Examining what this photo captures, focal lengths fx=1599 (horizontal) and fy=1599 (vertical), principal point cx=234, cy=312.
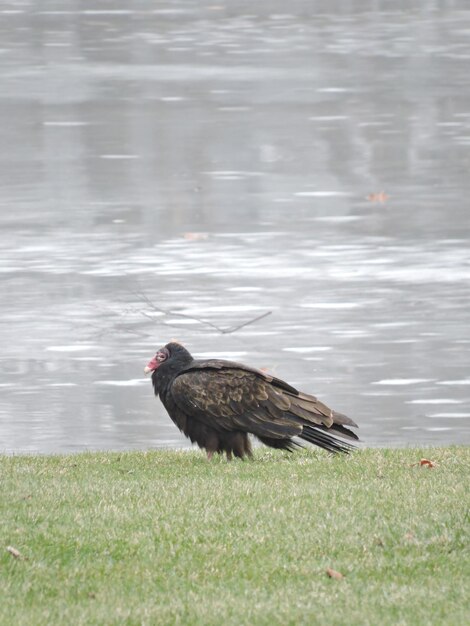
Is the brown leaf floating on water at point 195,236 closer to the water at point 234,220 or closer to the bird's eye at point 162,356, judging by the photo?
the water at point 234,220

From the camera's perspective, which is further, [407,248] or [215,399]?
[407,248]

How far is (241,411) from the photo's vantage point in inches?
370

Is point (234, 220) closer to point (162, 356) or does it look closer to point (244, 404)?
point (162, 356)

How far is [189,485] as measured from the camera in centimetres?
837

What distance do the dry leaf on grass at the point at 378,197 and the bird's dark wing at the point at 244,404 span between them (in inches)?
290

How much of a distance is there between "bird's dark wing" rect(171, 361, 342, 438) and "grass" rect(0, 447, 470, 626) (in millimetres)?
372

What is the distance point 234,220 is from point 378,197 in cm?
166

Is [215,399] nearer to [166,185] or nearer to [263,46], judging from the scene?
[166,185]

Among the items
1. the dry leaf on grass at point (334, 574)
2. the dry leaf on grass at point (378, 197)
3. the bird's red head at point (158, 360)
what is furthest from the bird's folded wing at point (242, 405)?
the dry leaf on grass at point (378, 197)

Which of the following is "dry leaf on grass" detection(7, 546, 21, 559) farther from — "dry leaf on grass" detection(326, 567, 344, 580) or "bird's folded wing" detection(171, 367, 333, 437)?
"bird's folded wing" detection(171, 367, 333, 437)

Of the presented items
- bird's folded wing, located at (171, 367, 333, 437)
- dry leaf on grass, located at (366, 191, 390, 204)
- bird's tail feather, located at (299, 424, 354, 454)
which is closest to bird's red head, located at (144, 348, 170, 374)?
bird's folded wing, located at (171, 367, 333, 437)

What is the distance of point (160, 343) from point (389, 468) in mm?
3964

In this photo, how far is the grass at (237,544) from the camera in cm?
603

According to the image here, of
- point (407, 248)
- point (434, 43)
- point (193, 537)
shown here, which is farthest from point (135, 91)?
point (193, 537)
